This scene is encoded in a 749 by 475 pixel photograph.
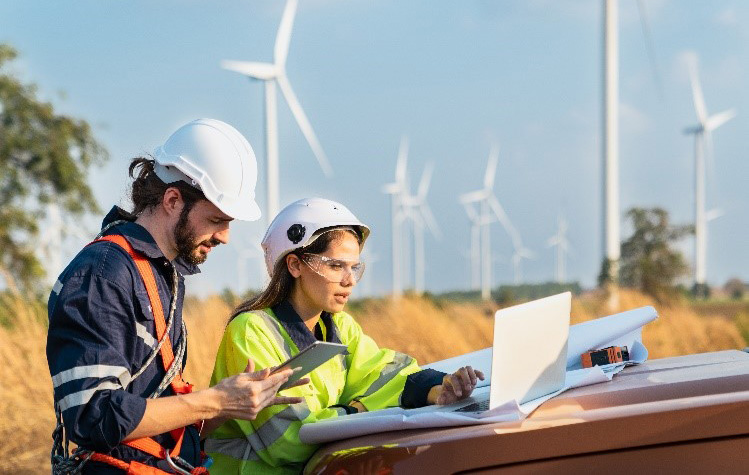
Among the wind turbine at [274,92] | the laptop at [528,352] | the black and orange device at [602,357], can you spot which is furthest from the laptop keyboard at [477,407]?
the wind turbine at [274,92]

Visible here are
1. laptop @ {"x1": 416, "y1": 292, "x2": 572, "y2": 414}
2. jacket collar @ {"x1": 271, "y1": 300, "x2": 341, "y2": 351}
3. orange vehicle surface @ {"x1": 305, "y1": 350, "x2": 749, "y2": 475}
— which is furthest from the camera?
jacket collar @ {"x1": 271, "y1": 300, "x2": 341, "y2": 351}

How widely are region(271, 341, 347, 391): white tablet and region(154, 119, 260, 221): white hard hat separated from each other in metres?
0.45

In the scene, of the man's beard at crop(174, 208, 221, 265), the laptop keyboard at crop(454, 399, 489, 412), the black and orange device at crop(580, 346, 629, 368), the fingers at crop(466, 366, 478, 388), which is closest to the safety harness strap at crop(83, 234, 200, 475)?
the man's beard at crop(174, 208, 221, 265)

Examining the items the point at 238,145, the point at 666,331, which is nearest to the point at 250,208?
the point at 238,145

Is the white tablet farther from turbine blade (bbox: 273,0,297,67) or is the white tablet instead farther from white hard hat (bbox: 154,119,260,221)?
turbine blade (bbox: 273,0,297,67)

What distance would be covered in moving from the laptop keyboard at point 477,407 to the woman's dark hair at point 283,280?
33.5 inches

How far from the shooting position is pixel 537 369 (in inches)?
106

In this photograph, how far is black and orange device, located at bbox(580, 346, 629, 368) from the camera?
3455mm

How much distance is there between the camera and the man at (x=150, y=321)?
258 cm

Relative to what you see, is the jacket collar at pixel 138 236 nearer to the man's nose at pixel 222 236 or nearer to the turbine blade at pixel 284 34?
the man's nose at pixel 222 236

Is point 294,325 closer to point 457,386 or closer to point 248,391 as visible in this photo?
point 457,386

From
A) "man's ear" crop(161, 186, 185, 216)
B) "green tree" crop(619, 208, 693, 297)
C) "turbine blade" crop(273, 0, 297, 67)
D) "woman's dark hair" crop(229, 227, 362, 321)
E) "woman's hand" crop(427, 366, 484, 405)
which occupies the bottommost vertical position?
"green tree" crop(619, 208, 693, 297)

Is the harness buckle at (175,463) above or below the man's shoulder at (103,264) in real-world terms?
below

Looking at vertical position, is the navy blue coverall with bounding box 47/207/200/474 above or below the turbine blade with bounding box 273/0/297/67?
below
